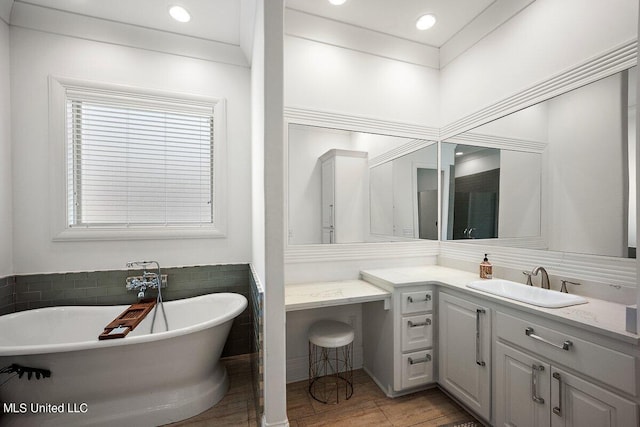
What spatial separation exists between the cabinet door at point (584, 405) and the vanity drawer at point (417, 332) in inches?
30.4

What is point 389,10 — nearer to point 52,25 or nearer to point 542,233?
point 542,233

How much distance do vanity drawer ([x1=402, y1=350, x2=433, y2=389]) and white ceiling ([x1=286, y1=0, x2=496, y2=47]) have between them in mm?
2745

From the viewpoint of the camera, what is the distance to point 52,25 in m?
2.01

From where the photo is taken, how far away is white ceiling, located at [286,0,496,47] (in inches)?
85.7

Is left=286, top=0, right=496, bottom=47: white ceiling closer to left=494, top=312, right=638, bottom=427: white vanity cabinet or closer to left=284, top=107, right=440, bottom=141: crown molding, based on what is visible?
left=284, top=107, right=440, bottom=141: crown molding

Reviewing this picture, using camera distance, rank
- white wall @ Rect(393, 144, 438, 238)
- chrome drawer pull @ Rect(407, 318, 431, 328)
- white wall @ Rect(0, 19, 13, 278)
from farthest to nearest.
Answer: white wall @ Rect(393, 144, 438, 238), chrome drawer pull @ Rect(407, 318, 431, 328), white wall @ Rect(0, 19, 13, 278)

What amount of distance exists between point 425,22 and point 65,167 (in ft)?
10.4

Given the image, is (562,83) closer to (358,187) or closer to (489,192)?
(489,192)

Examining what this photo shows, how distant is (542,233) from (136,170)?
313cm

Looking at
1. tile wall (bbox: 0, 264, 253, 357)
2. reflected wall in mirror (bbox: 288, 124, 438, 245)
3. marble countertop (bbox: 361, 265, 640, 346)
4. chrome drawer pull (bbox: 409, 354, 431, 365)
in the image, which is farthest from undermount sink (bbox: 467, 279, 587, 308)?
tile wall (bbox: 0, 264, 253, 357)

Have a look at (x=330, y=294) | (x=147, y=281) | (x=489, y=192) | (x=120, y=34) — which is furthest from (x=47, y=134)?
(x=489, y=192)

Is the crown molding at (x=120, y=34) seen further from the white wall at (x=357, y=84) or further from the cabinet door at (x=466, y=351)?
the cabinet door at (x=466, y=351)

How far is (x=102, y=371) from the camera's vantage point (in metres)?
1.56

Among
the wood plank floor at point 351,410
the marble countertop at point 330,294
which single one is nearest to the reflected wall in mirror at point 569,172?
the marble countertop at point 330,294
